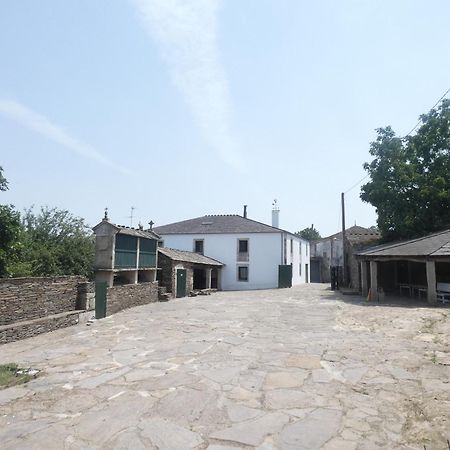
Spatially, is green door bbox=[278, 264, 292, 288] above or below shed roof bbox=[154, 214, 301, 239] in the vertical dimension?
below

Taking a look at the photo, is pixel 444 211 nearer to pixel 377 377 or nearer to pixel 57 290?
pixel 377 377

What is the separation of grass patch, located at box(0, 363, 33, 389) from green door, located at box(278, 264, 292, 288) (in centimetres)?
2467

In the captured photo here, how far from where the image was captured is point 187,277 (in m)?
23.9

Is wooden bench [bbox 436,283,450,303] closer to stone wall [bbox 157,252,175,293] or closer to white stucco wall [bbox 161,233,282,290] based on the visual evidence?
stone wall [bbox 157,252,175,293]

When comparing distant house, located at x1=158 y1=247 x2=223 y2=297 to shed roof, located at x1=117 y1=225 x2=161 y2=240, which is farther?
distant house, located at x1=158 y1=247 x2=223 y2=297

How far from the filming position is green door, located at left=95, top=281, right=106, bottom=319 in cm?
1417

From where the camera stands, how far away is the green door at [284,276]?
30.3 meters

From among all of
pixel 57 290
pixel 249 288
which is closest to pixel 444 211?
pixel 249 288

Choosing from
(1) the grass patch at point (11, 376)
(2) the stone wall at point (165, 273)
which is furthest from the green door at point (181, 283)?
(1) the grass patch at point (11, 376)

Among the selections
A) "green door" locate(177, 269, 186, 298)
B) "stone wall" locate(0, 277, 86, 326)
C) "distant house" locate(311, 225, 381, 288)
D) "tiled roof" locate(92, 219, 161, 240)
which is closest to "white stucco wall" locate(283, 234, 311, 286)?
"distant house" locate(311, 225, 381, 288)

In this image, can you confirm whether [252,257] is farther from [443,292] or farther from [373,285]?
[443,292]

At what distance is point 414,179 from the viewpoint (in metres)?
22.2

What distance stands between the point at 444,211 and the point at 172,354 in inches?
817

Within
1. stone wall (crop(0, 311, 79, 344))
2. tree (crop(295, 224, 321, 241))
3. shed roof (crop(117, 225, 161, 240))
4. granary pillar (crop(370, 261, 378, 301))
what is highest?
tree (crop(295, 224, 321, 241))
